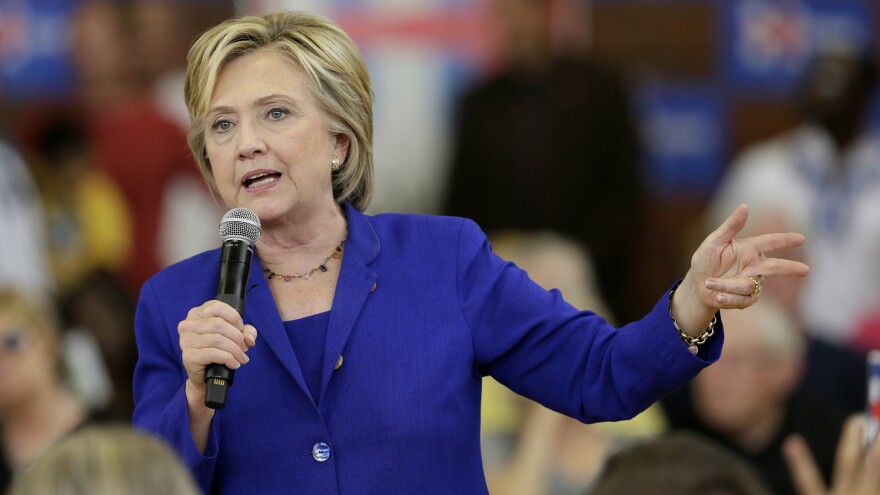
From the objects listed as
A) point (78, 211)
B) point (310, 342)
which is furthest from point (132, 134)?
point (310, 342)

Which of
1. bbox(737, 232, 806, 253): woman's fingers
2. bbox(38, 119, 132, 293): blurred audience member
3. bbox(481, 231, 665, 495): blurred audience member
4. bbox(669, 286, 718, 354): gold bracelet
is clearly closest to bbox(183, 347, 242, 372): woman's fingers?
bbox(669, 286, 718, 354): gold bracelet

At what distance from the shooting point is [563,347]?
2.62m

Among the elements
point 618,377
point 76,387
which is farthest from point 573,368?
point 76,387

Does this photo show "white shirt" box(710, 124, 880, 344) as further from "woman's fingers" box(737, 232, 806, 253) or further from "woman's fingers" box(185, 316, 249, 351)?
"woman's fingers" box(185, 316, 249, 351)

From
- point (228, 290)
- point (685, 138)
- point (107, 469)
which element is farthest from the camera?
point (685, 138)

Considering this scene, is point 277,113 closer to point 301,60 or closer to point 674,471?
point 301,60

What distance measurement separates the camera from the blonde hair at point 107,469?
178cm

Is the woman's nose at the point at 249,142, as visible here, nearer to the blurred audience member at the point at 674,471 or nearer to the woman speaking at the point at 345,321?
the woman speaking at the point at 345,321

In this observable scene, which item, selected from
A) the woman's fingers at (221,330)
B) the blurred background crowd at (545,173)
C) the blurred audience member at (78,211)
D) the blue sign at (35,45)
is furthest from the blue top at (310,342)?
the blue sign at (35,45)

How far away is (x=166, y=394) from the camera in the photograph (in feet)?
8.43

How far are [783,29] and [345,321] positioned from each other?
5.59 m

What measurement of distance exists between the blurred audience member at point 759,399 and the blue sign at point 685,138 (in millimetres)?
2675

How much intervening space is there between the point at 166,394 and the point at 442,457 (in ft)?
1.54

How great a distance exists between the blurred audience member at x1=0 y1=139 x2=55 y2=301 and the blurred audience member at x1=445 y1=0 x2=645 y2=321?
186 cm
